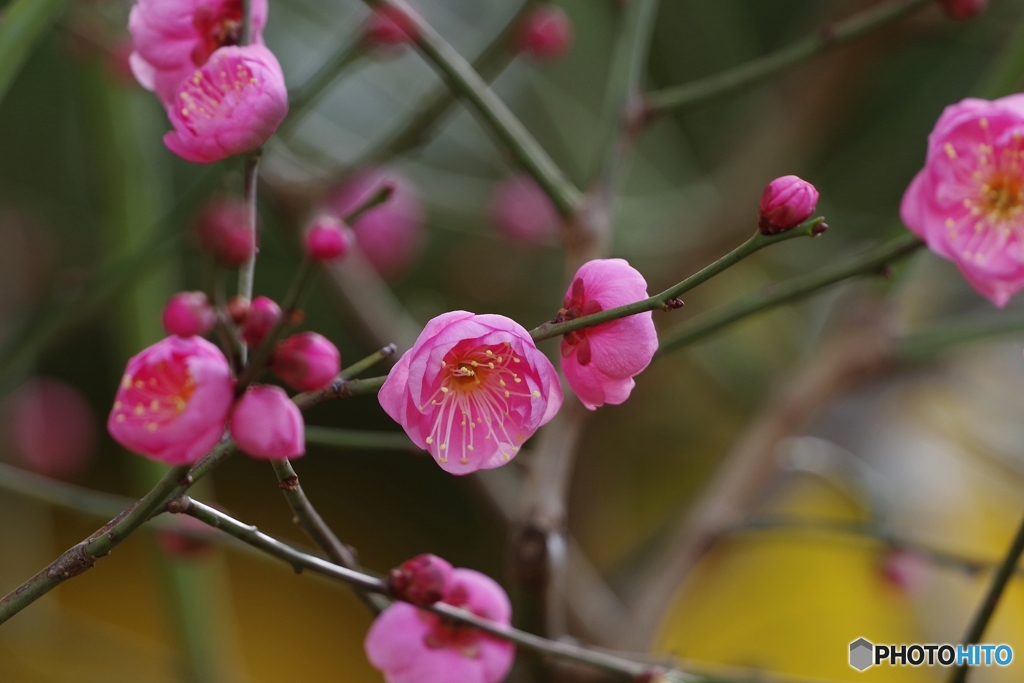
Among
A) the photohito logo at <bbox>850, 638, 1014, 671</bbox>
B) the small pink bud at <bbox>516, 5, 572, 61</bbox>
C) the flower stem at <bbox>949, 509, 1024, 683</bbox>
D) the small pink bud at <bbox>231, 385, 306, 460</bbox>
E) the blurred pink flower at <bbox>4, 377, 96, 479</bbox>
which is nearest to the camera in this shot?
the small pink bud at <bbox>231, 385, 306, 460</bbox>

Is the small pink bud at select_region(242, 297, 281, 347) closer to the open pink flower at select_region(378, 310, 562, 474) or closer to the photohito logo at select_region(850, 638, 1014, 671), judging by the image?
the open pink flower at select_region(378, 310, 562, 474)

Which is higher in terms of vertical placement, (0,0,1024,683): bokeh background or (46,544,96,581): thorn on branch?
(0,0,1024,683): bokeh background

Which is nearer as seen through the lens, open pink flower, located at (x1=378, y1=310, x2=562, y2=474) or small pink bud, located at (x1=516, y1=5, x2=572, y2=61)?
open pink flower, located at (x1=378, y1=310, x2=562, y2=474)

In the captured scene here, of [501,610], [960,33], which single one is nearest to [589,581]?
[501,610]

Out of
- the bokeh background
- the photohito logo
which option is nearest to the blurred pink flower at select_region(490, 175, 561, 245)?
the bokeh background

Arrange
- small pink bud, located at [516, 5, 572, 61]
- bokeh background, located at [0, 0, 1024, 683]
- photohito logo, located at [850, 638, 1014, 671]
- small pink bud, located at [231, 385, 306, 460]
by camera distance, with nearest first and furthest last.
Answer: small pink bud, located at [231, 385, 306, 460]
photohito logo, located at [850, 638, 1014, 671]
small pink bud, located at [516, 5, 572, 61]
bokeh background, located at [0, 0, 1024, 683]

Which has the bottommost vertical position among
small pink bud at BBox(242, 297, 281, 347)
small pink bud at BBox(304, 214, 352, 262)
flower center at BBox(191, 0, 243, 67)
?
small pink bud at BBox(242, 297, 281, 347)

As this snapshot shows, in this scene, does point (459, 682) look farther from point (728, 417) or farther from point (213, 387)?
point (728, 417)

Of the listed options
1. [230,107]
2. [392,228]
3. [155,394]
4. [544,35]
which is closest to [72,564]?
[155,394]

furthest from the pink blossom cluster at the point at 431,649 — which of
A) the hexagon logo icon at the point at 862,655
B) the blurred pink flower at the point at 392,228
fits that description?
the blurred pink flower at the point at 392,228
